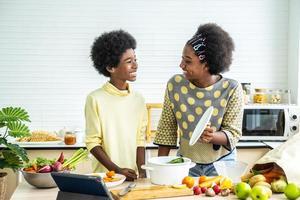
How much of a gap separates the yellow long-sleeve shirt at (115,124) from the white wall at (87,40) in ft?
6.50

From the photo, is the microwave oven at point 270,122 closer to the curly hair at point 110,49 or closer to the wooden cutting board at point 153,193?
the curly hair at point 110,49

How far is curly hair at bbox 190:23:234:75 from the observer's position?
7.30 feet

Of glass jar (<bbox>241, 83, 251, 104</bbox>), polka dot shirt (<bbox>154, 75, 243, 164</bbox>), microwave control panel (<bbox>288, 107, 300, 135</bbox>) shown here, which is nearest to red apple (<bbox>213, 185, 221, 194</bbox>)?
polka dot shirt (<bbox>154, 75, 243, 164</bbox>)

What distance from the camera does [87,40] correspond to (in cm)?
411

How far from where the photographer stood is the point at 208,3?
4168 mm

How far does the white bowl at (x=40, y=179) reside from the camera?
1.86 m

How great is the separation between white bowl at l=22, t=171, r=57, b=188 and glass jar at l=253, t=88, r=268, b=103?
8.67 feet

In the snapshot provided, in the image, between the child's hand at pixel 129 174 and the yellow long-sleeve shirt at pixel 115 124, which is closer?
the child's hand at pixel 129 174

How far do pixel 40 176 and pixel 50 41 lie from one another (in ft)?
8.00

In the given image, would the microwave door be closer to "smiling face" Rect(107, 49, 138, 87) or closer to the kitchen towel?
"smiling face" Rect(107, 49, 138, 87)

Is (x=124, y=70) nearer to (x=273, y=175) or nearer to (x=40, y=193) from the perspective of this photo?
(x=40, y=193)

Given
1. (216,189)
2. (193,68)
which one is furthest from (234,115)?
(216,189)

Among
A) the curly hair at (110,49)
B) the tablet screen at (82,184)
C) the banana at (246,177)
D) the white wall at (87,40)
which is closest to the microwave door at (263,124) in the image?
the white wall at (87,40)

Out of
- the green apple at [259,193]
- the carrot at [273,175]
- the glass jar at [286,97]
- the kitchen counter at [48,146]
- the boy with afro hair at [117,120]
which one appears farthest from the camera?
the glass jar at [286,97]
